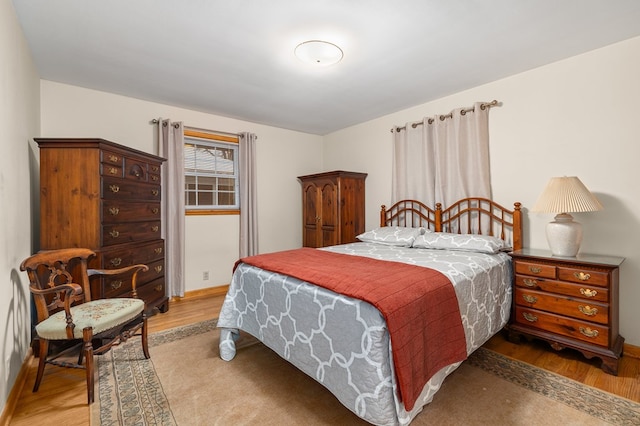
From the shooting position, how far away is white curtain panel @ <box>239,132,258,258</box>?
418 centimetres

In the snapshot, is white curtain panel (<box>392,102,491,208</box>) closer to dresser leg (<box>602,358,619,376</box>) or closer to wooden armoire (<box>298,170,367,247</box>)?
wooden armoire (<box>298,170,367,247</box>)

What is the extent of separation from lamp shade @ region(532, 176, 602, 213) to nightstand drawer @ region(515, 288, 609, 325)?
0.67 meters

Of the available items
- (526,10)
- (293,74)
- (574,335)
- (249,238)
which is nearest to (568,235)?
(574,335)

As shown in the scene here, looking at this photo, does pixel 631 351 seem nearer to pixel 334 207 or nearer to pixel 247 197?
pixel 334 207

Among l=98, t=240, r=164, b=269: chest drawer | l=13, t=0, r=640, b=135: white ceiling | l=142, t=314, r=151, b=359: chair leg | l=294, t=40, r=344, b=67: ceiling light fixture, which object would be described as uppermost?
l=13, t=0, r=640, b=135: white ceiling

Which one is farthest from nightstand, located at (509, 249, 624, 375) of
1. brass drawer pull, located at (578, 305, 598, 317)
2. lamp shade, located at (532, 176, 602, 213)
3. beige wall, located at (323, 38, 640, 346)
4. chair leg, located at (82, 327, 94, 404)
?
chair leg, located at (82, 327, 94, 404)

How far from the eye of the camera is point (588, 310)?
2.10 meters

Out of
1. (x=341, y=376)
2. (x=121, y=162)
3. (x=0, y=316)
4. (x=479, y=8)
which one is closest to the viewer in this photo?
(x=341, y=376)

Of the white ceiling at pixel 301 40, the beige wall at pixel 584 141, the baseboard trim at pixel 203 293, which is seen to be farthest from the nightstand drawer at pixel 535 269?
the baseboard trim at pixel 203 293

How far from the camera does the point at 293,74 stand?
279 centimetres

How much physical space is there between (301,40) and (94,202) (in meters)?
2.19

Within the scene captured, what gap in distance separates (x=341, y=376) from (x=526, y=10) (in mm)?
2528

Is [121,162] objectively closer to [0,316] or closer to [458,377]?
[0,316]

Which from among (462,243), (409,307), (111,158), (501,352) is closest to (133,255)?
(111,158)
